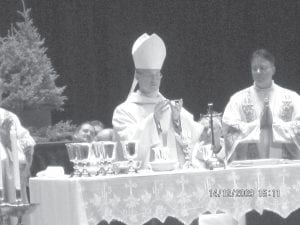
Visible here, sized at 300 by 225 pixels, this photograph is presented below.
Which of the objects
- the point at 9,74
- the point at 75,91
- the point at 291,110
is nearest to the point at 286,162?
the point at 291,110

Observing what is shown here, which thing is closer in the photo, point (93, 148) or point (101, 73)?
point (93, 148)

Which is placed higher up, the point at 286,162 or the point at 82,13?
the point at 82,13

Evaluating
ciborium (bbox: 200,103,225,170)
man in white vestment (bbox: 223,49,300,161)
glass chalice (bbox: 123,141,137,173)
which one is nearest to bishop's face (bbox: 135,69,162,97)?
man in white vestment (bbox: 223,49,300,161)

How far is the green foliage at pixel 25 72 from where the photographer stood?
756cm

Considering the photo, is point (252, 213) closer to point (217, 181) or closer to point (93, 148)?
point (217, 181)

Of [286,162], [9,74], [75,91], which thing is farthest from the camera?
[75,91]

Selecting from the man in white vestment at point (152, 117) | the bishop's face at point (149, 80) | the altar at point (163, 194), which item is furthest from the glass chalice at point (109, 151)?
the bishop's face at point (149, 80)

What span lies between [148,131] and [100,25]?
14.6 ft

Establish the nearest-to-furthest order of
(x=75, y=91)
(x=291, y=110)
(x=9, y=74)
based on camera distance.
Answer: (x=291, y=110) < (x=9, y=74) < (x=75, y=91)

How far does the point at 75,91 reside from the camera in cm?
927

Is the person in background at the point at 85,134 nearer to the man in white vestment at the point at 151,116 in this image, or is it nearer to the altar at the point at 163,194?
the man in white vestment at the point at 151,116

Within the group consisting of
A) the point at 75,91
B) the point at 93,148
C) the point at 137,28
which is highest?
the point at 137,28

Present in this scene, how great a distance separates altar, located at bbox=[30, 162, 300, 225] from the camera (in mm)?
4016

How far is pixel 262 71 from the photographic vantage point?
21.6 feet
